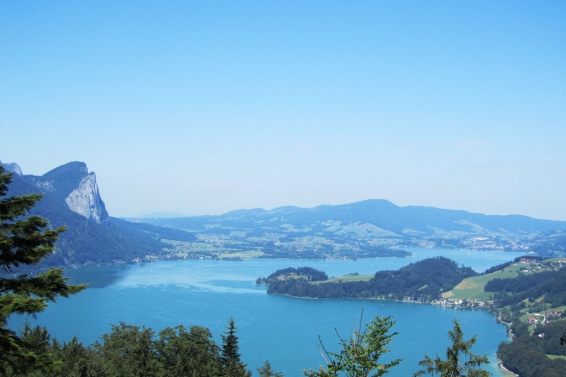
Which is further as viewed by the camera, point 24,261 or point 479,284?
point 479,284

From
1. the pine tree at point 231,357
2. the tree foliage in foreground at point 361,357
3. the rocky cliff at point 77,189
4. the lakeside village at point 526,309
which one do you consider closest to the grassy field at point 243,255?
the rocky cliff at point 77,189

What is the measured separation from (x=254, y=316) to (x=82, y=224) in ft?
283

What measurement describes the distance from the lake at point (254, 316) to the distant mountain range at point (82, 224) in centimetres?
2614

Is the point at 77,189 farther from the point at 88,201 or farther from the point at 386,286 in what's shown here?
the point at 386,286

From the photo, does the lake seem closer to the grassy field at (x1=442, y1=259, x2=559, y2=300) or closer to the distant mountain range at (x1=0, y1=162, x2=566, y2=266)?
the grassy field at (x1=442, y1=259, x2=559, y2=300)

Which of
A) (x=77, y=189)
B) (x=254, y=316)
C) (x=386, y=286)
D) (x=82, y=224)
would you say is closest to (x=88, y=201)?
(x=77, y=189)

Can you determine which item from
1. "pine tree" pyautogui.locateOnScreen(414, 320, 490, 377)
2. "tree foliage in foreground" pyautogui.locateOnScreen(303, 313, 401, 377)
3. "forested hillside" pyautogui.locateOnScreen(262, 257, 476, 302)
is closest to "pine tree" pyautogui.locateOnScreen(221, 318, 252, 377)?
"pine tree" pyautogui.locateOnScreen(414, 320, 490, 377)

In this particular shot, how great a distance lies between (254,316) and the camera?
5453 cm

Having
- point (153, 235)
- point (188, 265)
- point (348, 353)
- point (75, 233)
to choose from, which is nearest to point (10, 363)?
point (348, 353)

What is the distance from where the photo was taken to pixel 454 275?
88.0 meters

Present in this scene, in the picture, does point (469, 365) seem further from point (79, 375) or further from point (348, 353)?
point (79, 375)

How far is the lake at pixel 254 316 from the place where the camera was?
41219 mm

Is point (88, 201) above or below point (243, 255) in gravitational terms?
above

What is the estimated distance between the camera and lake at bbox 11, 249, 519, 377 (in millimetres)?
41219
